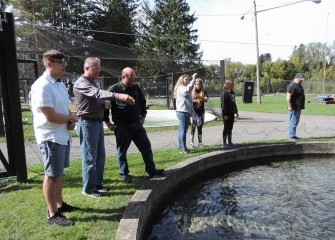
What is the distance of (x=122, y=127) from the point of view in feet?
18.4

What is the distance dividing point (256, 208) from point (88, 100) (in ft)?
9.96

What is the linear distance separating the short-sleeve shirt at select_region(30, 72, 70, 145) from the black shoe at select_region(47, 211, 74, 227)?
0.86m

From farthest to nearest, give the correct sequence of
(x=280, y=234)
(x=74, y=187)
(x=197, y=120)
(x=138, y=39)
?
(x=138, y=39) < (x=197, y=120) < (x=74, y=187) < (x=280, y=234)

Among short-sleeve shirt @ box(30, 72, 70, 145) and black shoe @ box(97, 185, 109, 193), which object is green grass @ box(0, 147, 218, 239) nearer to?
black shoe @ box(97, 185, 109, 193)

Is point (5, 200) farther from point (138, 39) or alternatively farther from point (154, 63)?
point (138, 39)

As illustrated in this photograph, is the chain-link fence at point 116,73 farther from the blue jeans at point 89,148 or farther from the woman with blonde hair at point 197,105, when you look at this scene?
the blue jeans at point 89,148

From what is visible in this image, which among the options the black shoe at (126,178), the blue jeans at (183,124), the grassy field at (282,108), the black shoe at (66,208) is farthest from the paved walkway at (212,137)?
the grassy field at (282,108)

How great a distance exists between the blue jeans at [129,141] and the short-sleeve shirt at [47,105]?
172cm

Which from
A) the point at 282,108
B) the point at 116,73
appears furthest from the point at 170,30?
the point at 116,73

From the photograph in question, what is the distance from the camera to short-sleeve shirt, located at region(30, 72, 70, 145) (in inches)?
147

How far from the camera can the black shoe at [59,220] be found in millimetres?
3898

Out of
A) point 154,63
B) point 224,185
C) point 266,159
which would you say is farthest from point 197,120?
point 154,63

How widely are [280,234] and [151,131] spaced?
881 centimetres

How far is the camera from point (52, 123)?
384 centimetres
